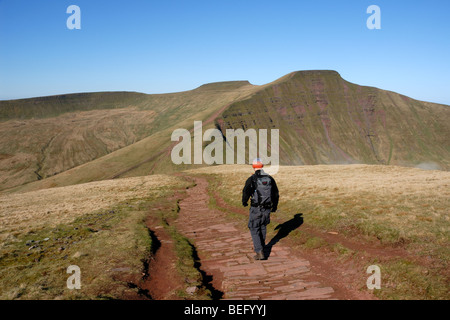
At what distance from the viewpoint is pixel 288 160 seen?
176 meters

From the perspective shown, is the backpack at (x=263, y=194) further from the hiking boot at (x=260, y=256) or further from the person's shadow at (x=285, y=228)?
the person's shadow at (x=285, y=228)

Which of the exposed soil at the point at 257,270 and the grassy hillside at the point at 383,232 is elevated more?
the grassy hillside at the point at 383,232

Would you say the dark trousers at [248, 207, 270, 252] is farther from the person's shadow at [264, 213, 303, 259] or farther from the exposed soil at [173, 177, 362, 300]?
the person's shadow at [264, 213, 303, 259]

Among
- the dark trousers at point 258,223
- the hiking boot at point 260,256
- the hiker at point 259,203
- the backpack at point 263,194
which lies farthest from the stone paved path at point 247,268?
the backpack at point 263,194

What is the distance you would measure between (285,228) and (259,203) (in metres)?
4.74

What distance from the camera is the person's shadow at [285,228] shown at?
13.4m

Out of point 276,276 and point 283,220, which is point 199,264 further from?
point 283,220

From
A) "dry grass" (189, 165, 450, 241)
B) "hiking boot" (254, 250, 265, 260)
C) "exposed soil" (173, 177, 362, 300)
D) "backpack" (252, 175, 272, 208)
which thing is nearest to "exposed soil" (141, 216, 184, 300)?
"exposed soil" (173, 177, 362, 300)

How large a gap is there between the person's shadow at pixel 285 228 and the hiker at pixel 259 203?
106 centimetres

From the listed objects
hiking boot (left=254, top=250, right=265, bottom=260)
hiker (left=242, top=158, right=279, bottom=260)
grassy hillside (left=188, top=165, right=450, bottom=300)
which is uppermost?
hiker (left=242, top=158, right=279, bottom=260)

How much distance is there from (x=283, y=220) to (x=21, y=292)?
42.1ft

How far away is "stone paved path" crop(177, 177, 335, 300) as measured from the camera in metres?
8.71

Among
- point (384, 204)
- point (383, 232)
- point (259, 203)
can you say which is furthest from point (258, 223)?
point (384, 204)

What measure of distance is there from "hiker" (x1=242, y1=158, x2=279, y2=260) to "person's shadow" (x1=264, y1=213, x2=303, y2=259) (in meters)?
1.06
